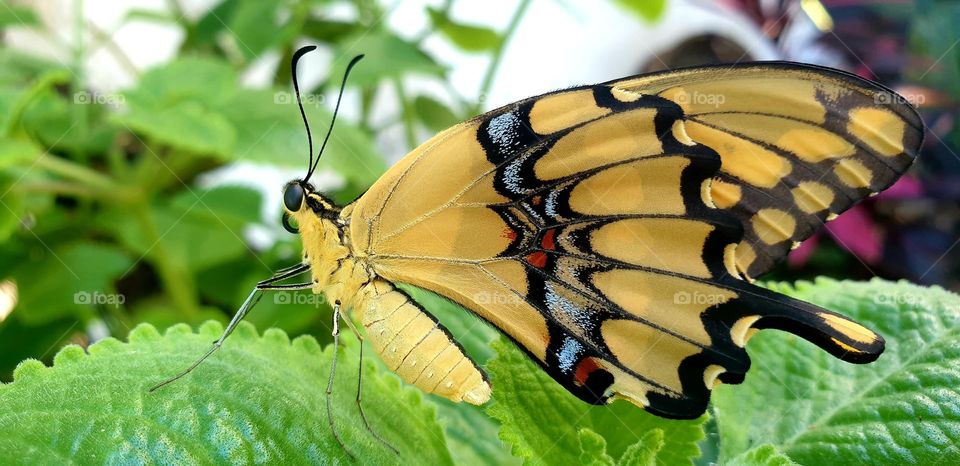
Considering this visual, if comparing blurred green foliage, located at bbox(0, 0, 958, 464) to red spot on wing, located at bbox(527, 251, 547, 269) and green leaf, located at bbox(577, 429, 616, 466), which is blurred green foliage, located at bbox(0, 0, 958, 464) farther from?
red spot on wing, located at bbox(527, 251, 547, 269)

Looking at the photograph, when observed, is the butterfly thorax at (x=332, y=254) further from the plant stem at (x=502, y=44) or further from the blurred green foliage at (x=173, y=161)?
the plant stem at (x=502, y=44)

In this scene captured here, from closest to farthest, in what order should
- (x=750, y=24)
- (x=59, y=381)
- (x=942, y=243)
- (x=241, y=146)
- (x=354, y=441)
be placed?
(x=59, y=381), (x=354, y=441), (x=241, y=146), (x=942, y=243), (x=750, y=24)

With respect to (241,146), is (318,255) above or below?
below

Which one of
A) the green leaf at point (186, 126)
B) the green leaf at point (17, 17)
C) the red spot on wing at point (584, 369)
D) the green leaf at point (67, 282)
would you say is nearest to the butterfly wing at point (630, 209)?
the red spot on wing at point (584, 369)

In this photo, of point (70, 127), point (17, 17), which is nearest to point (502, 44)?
point (70, 127)

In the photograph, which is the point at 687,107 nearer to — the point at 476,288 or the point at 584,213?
the point at 584,213

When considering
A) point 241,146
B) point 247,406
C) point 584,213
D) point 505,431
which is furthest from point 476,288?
point 241,146

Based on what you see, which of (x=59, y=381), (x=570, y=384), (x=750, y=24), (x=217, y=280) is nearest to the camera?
(x=59, y=381)
